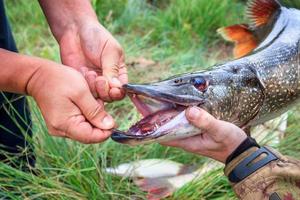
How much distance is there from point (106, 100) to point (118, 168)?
29.4 inches

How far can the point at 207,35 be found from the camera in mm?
4262

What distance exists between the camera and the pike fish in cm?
170

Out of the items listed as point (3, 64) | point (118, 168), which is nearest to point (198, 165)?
point (118, 168)

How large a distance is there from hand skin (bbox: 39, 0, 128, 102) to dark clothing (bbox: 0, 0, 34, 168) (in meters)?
0.28

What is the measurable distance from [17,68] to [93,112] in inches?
10.8

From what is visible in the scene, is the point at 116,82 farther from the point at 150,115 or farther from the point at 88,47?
the point at 88,47

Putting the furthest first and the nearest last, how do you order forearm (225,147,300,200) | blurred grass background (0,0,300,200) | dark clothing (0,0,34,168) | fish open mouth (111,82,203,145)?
dark clothing (0,0,34,168) → blurred grass background (0,0,300,200) → forearm (225,147,300,200) → fish open mouth (111,82,203,145)

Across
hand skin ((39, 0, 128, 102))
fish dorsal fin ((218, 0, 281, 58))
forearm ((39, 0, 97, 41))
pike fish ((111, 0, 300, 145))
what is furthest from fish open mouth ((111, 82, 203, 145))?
fish dorsal fin ((218, 0, 281, 58))

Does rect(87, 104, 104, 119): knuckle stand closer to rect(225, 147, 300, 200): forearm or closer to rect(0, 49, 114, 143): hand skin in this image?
rect(0, 49, 114, 143): hand skin

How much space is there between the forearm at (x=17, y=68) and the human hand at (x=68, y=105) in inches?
0.6

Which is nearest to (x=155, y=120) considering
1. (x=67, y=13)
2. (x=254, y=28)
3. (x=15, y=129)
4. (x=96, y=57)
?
(x=96, y=57)

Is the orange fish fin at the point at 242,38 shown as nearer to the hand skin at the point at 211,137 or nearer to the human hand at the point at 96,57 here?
the human hand at the point at 96,57

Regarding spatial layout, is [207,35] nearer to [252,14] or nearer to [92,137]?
[252,14]

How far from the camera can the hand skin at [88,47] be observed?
180cm
